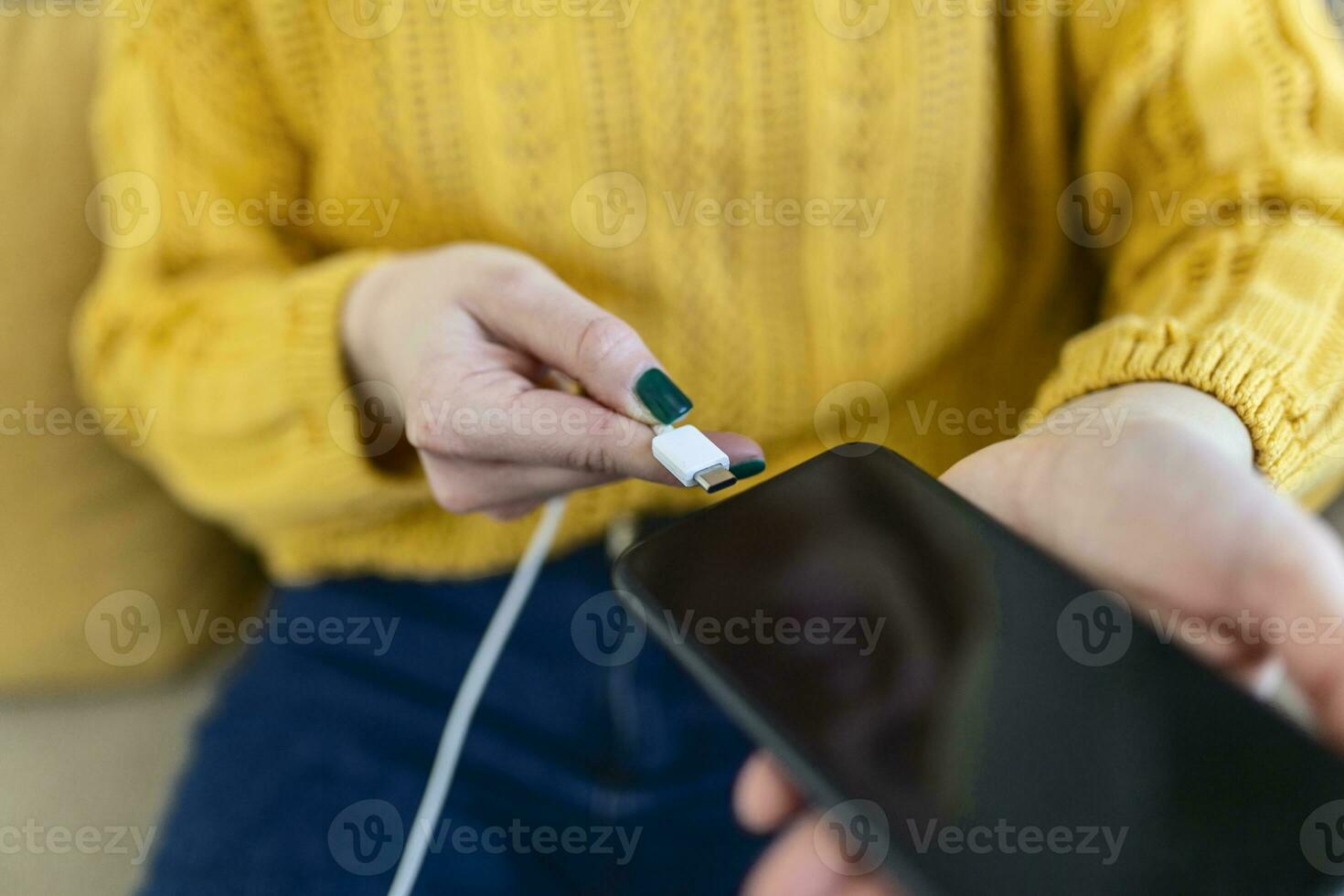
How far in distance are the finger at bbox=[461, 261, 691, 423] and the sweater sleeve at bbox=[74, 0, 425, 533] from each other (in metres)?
0.10

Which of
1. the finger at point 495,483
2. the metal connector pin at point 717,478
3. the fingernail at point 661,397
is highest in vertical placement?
the fingernail at point 661,397

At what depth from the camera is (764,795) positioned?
21cm

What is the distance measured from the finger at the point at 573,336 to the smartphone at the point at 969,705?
47 mm

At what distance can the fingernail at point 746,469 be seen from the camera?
0.76ft

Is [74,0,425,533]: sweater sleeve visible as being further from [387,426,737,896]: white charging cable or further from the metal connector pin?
the metal connector pin

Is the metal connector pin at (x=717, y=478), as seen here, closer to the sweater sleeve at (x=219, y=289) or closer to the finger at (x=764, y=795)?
the finger at (x=764, y=795)

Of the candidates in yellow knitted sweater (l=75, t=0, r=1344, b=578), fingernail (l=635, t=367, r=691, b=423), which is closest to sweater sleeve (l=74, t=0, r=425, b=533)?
yellow knitted sweater (l=75, t=0, r=1344, b=578)

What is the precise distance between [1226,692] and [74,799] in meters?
0.43

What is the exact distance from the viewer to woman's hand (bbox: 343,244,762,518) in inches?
10.2

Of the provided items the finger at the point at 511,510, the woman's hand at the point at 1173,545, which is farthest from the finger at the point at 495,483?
Result: the woman's hand at the point at 1173,545

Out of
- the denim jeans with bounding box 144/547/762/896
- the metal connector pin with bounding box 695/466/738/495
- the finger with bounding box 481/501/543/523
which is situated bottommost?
the denim jeans with bounding box 144/547/762/896

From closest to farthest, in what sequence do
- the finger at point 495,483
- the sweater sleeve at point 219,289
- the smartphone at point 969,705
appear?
the smartphone at point 969,705
the finger at point 495,483
the sweater sleeve at point 219,289

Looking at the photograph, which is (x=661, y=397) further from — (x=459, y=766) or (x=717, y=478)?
(x=459, y=766)

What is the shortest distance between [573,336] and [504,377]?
1.2 inches
